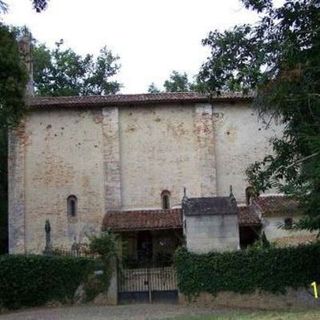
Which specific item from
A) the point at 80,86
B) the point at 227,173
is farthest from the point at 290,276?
the point at 80,86

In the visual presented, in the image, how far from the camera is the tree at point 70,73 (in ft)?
148

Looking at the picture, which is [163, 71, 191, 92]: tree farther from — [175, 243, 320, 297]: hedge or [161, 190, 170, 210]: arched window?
[175, 243, 320, 297]: hedge

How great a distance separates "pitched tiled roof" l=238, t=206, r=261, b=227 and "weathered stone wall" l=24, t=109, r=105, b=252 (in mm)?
7706

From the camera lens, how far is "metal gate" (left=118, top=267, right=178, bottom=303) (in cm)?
2039

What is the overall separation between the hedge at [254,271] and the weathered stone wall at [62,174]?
44.3 ft

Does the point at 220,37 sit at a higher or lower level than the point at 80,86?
lower

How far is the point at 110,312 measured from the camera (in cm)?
1759

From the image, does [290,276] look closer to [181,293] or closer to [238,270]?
[238,270]

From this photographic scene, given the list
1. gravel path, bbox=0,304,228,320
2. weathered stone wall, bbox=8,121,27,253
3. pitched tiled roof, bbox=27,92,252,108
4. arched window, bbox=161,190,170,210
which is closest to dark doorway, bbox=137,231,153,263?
arched window, bbox=161,190,170,210

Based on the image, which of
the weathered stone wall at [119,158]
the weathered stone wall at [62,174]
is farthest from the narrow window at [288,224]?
the weathered stone wall at [62,174]

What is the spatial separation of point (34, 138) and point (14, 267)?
14482mm

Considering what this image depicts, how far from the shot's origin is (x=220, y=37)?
555 inches

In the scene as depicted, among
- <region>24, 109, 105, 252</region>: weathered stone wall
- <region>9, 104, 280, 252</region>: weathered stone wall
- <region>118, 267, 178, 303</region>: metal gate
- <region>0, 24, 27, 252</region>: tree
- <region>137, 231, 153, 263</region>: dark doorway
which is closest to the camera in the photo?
<region>0, 24, 27, 252</region>: tree

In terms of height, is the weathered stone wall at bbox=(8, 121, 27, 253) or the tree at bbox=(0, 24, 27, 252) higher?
the tree at bbox=(0, 24, 27, 252)
